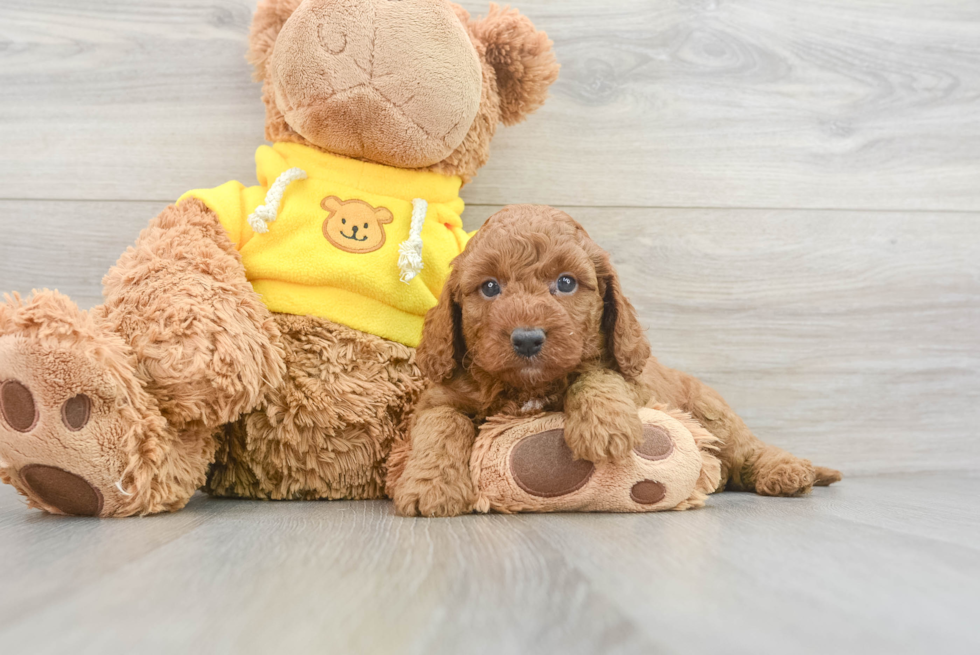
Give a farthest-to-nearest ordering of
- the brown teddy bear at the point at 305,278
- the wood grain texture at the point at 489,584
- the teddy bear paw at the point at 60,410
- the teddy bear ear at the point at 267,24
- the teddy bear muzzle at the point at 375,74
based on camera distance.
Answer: the teddy bear ear at the point at 267,24, the teddy bear muzzle at the point at 375,74, the brown teddy bear at the point at 305,278, the teddy bear paw at the point at 60,410, the wood grain texture at the point at 489,584

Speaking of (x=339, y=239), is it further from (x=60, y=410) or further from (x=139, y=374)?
(x=60, y=410)

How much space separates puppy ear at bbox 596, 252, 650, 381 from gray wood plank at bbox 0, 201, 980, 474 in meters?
0.50

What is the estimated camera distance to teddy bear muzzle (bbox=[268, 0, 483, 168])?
110cm

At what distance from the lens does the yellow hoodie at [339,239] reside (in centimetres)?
115

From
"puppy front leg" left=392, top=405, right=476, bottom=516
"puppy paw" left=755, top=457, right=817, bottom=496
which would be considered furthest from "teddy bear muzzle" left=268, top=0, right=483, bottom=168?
"puppy paw" left=755, top=457, right=817, bottom=496

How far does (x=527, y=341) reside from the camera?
3.05 ft

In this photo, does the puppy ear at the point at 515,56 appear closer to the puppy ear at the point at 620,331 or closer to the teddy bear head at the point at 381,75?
the teddy bear head at the point at 381,75

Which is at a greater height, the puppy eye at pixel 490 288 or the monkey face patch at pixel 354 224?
the monkey face patch at pixel 354 224

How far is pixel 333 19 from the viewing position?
3.60 feet

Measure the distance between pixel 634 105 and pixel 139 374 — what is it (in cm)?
115

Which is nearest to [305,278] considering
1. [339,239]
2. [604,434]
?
[339,239]

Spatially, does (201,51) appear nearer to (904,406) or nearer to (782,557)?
(782,557)

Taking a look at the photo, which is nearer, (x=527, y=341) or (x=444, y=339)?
(x=527, y=341)

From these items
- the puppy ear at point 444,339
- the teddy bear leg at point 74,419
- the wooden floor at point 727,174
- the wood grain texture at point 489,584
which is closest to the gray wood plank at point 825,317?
the wooden floor at point 727,174
